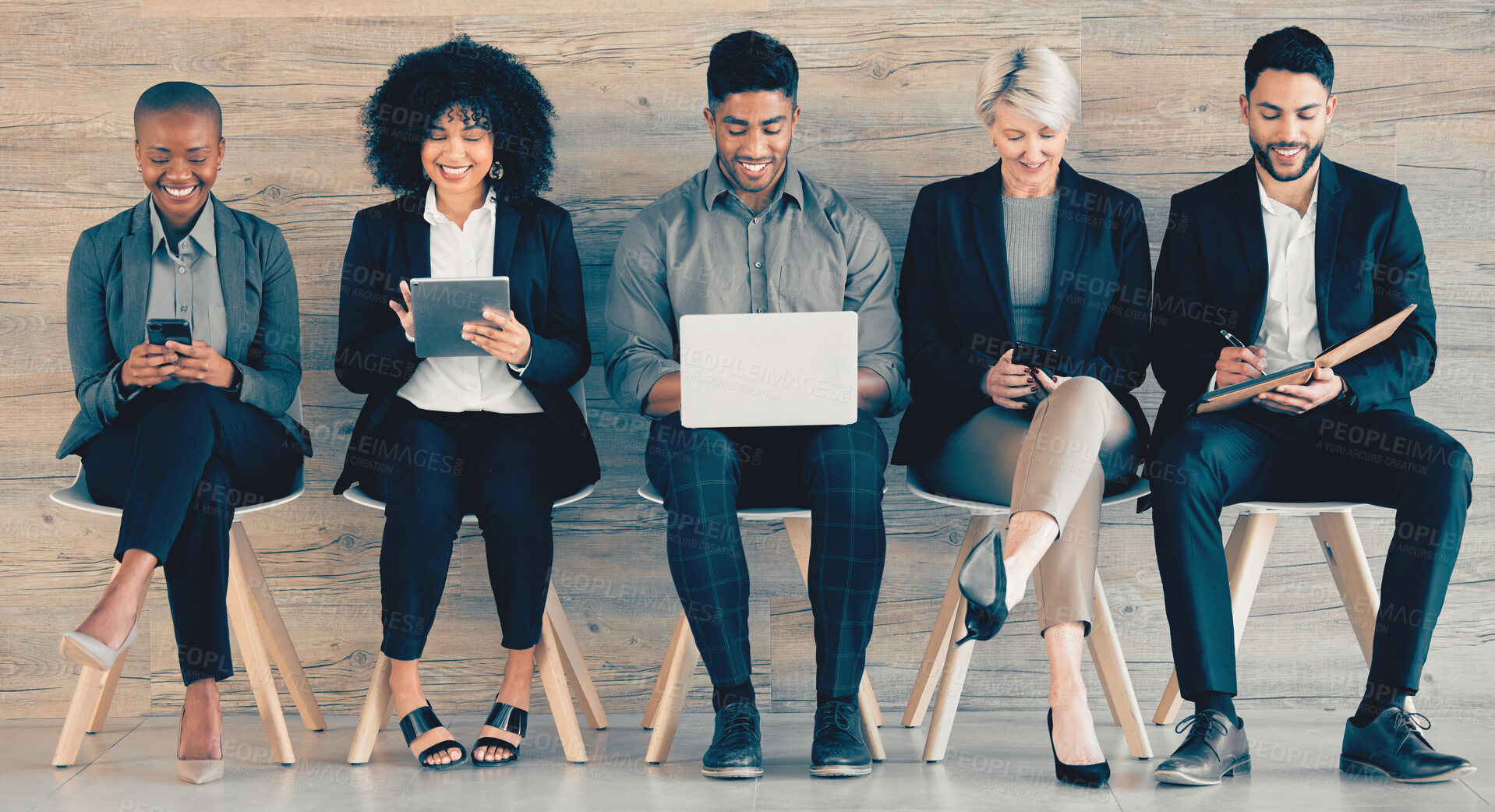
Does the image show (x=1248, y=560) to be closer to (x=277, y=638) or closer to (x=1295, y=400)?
(x=1295, y=400)

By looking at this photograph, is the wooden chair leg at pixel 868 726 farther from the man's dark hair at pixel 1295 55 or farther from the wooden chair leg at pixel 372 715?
the man's dark hair at pixel 1295 55

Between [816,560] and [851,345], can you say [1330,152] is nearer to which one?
[851,345]

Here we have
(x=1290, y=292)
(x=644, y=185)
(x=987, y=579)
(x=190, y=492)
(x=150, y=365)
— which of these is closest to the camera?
(x=987, y=579)

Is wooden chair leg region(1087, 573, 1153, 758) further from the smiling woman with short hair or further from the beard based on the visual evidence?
the smiling woman with short hair

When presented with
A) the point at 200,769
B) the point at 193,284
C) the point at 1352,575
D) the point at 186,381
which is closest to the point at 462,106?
the point at 193,284

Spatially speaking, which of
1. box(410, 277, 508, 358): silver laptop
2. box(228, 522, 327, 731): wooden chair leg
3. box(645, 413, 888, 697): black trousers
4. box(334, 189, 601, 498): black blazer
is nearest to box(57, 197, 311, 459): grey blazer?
box(334, 189, 601, 498): black blazer

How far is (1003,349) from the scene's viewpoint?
2.38 metres

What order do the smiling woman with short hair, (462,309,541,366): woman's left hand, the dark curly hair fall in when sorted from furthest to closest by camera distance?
the dark curly hair, (462,309,541,366): woman's left hand, the smiling woman with short hair

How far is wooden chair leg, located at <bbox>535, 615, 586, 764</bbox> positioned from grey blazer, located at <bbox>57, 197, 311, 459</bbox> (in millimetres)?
636

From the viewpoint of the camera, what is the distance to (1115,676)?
2.32m

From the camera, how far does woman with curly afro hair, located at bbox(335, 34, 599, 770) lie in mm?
2234

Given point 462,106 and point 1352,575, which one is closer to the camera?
point 1352,575

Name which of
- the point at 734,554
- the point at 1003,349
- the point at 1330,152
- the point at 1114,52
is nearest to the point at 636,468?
the point at 734,554

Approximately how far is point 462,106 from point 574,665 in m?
1.12
